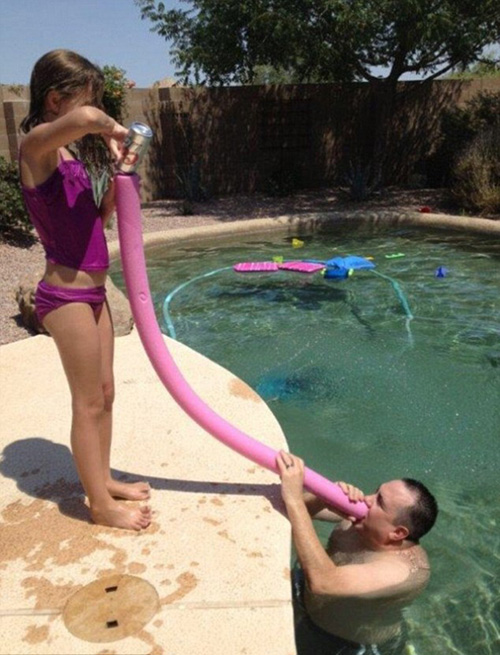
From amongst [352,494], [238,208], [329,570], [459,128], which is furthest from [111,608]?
[459,128]

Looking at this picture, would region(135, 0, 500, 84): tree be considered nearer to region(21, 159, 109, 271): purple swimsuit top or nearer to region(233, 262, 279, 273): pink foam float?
region(233, 262, 279, 273): pink foam float

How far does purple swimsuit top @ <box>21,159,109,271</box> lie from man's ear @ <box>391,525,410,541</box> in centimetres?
171

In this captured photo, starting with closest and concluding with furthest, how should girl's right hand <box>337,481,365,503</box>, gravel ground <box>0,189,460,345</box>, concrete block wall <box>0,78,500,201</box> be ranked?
girl's right hand <box>337,481,365,503</box> < gravel ground <box>0,189,460,345</box> < concrete block wall <box>0,78,500,201</box>

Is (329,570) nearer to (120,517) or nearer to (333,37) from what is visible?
(120,517)

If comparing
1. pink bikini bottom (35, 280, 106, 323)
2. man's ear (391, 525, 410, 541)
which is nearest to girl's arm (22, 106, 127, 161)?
pink bikini bottom (35, 280, 106, 323)

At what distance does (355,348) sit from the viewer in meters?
6.07

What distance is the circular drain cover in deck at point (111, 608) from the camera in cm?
202

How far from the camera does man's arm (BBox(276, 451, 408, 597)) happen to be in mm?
2531

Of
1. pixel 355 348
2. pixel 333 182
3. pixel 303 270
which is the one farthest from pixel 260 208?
pixel 355 348

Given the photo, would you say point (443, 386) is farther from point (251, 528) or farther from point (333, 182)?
point (333, 182)

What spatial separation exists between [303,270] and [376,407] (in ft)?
12.7

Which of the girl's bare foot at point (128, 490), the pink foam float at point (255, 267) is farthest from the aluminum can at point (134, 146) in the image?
the pink foam float at point (255, 267)

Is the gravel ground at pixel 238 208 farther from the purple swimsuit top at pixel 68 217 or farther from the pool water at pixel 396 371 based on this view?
the purple swimsuit top at pixel 68 217

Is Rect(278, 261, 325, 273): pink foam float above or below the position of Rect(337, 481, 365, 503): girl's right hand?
above
